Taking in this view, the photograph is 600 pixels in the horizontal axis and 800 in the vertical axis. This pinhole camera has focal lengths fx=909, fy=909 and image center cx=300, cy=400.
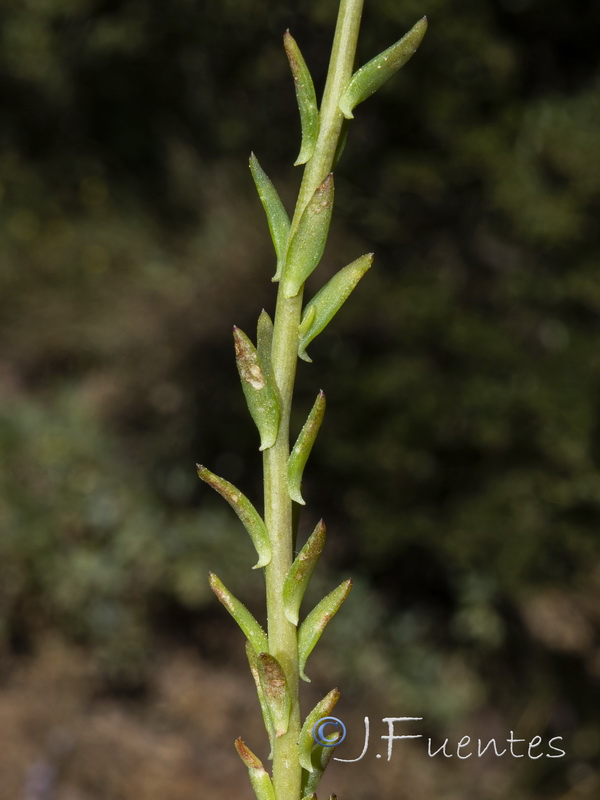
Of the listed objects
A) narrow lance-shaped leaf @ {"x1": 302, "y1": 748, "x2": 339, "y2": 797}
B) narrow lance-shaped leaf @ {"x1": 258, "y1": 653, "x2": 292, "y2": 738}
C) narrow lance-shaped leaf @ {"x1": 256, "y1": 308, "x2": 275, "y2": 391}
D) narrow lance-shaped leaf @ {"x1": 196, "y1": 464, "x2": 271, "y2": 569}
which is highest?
narrow lance-shaped leaf @ {"x1": 256, "y1": 308, "x2": 275, "y2": 391}

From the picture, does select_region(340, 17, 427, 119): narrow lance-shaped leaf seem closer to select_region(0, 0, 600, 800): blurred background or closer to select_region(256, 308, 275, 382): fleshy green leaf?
select_region(256, 308, 275, 382): fleshy green leaf

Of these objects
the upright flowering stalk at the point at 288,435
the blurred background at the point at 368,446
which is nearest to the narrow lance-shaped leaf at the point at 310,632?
the upright flowering stalk at the point at 288,435

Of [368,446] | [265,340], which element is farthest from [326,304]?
[368,446]

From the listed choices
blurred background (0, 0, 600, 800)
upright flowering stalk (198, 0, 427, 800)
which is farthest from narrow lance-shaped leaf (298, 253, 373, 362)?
blurred background (0, 0, 600, 800)

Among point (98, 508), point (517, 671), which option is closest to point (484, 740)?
point (517, 671)

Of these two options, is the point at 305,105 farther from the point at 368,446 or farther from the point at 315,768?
the point at 368,446

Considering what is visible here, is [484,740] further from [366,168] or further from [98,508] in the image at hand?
[366,168]
